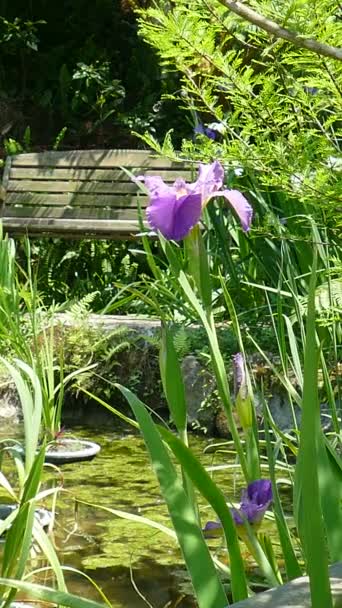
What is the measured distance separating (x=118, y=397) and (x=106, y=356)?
0.71 feet

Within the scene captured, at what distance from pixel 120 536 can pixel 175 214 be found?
5.15 ft

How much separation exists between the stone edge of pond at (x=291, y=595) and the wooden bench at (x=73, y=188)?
17.3 feet

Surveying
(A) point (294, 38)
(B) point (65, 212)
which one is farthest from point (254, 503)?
(B) point (65, 212)

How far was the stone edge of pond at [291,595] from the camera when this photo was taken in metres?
0.88

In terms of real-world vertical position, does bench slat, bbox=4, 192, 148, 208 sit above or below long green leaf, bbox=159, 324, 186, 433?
above

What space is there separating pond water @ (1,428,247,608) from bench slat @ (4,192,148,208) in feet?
9.37

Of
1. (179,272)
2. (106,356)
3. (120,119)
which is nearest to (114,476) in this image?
(106,356)

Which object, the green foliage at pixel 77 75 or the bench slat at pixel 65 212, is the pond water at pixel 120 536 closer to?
the bench slat at pixel 65 212

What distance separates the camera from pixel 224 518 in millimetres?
1194

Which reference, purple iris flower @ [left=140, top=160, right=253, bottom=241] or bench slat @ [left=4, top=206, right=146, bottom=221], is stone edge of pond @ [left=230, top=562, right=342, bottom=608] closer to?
purple iris flower @ [left=140, top=160, right=253, bottom=241]

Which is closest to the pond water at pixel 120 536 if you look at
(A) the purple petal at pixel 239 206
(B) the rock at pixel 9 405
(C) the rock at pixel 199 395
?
(C) the rock at pixel 199 395

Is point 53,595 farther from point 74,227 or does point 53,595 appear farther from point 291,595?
point 74,227

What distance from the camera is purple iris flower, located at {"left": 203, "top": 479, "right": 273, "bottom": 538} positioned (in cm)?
136

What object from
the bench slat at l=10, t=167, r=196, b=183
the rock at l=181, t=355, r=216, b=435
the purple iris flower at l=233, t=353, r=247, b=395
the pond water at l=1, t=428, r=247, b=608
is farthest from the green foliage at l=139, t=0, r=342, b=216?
the bench slat at l=10, t=167, r=196, b=183
